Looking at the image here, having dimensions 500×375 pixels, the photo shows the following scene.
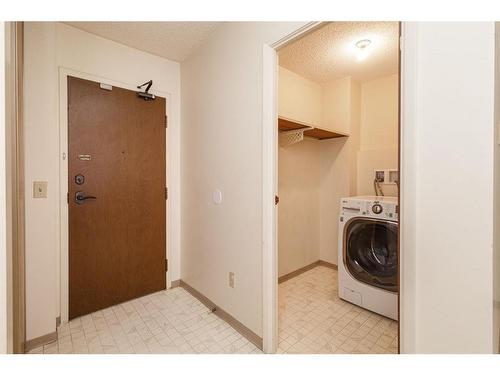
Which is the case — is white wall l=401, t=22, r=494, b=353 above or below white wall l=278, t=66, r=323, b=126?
below

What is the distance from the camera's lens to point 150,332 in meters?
1.61

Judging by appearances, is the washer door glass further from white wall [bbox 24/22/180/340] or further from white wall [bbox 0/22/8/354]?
white wall [bbox 24/22/180/340]

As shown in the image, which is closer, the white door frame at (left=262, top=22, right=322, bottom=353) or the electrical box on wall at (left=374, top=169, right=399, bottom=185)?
the white door frame at (left=262, top=22, right=322, bottom=353)

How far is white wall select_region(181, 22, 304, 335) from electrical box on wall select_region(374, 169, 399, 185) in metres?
1.75

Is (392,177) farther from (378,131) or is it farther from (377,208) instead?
(377,208)

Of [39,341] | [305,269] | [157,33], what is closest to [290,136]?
[157,33]

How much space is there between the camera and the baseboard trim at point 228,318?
1491mm

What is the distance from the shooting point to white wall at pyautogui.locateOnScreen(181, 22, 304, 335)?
1.48 metres

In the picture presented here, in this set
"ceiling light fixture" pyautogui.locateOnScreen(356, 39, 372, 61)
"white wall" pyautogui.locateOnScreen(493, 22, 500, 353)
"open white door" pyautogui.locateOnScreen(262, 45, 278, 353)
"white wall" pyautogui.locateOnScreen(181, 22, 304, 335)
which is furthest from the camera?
"ceiling light fixture" pyautogui.locateOnScreen(356, 39, 372, 61)

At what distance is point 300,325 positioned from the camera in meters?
1.70

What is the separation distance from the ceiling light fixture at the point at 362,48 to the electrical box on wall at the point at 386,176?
1.18 metres

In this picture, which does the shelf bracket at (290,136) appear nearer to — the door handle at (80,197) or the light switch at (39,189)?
the door handle at (80,197)

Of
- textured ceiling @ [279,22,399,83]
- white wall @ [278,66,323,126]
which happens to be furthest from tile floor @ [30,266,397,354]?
textured ceiling @ [279,22,399,83]
